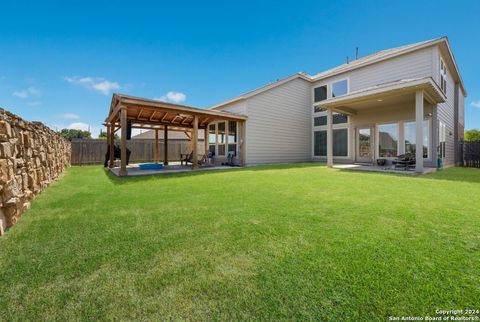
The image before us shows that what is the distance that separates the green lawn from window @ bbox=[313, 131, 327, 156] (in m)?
9.87

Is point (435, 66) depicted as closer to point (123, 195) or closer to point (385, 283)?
point (385, 283)

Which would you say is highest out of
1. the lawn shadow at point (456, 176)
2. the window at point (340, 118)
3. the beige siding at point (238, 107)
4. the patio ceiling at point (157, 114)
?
the beige siding at point (238, 107)

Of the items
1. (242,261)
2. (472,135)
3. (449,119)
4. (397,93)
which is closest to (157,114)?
(242,261)

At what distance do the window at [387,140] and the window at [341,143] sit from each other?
171cm

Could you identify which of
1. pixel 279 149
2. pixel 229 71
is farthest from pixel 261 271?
pixel 229 71

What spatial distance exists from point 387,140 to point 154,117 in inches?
463

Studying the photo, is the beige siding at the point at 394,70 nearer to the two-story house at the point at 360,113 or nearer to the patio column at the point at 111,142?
the two-story house at the point at 360,113

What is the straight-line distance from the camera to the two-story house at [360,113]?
8.90 meters

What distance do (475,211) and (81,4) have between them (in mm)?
13414

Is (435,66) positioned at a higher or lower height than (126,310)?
higher

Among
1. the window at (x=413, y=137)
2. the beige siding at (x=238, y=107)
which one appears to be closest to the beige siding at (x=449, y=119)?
the window at (x=413, y=137)

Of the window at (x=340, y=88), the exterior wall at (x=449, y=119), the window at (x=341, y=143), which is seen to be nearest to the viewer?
the exterior wall at (x=449, y=119)

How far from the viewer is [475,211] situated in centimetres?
315

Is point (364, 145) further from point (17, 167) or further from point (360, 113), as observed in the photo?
point (17, 167)
